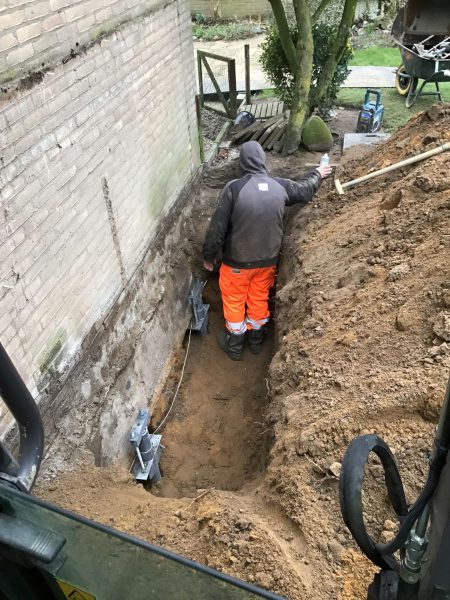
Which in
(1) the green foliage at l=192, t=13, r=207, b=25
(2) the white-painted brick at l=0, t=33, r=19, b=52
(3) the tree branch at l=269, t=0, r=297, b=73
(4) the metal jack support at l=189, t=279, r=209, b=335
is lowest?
(4) the metal jack support at l=189, t=279, r=209, b=335

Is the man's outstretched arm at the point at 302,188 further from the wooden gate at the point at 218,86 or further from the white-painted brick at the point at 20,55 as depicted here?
the wooden gate at the point at 218,86

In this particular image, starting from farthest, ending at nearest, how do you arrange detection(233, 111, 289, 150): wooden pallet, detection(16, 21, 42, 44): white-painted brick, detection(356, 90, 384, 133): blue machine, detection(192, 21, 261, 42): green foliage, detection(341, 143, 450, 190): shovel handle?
detection(192, 21, 261, 42): green foliage → detection(356, 90, 384, 133): blue machine → detection(233, 111, 289, 150): wooden pallet → detection(341, 143, 450, 190): shovel handle → detection(16, 21, 42, 44): white-painted brick

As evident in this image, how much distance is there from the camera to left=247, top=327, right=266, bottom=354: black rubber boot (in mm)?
6812

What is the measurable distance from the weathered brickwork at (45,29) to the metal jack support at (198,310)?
3.51m

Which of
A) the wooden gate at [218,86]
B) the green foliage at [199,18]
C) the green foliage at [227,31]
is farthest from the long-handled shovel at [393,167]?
the green foliage at [199,18]

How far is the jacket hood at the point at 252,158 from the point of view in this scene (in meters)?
5.87

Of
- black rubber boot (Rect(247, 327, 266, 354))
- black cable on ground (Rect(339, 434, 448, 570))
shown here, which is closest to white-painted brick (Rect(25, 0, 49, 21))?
black cable on ground (Rect(339, 434, 448, 570))

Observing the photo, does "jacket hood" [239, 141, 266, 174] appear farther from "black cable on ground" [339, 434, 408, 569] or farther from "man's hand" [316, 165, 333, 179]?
"black cable on ground" [339, 434, 408, 569]

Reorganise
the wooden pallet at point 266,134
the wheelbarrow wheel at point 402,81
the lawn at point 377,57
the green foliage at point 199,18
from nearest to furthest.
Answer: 1. the wooden pallet at point 266,134
2. the wheelbarrow wheel at point 402,81
3. the lawn at point 377,57
4. the green foliage at point 199,18

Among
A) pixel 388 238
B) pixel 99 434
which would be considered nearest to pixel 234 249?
pixel 388 238

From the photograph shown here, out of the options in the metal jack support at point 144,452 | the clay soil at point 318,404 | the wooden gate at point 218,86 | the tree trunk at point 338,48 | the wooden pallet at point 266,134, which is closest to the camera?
the clay soil at point 318,404

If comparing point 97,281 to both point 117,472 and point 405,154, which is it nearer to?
point 117,472

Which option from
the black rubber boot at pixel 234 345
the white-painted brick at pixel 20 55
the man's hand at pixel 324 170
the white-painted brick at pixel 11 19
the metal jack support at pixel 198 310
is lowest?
the black rubber boot at pixel 234 345

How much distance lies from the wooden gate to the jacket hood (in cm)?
441
